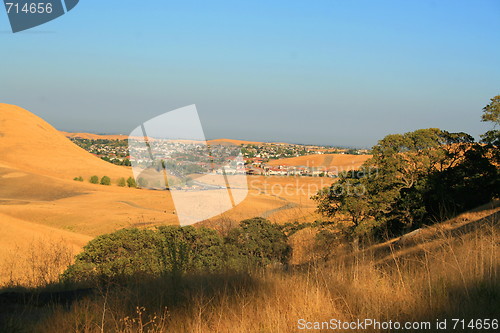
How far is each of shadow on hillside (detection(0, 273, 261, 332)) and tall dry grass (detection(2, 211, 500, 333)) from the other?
0.01 meters

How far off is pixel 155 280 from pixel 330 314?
6.99ft

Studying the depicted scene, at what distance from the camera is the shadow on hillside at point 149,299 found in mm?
3488

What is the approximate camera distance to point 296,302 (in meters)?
3.36

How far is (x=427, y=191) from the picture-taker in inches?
818

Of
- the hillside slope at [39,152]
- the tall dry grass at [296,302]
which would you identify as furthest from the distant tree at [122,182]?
the tall dry grass at [296,302]

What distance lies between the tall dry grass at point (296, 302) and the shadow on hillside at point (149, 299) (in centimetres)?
1

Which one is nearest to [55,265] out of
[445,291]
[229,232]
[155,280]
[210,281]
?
[155,280]

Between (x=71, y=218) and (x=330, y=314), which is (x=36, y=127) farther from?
(x=330, y=314)

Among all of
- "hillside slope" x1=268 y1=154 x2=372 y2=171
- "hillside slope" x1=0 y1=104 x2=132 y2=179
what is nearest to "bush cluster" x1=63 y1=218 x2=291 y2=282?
"hillside slope" x1=0 y1=104 x2=132 y2=179

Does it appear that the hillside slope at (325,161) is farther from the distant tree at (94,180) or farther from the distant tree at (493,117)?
the distant tree at (493,117)

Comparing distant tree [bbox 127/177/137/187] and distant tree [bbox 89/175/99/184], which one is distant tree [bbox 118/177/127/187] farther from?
distant tree [bbox 89/175/99/184]

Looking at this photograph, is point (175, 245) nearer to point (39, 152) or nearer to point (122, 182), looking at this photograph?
point (122, 182)

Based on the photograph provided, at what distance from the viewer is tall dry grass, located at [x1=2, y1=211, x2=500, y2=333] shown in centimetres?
303

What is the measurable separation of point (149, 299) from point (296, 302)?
1376 mm
